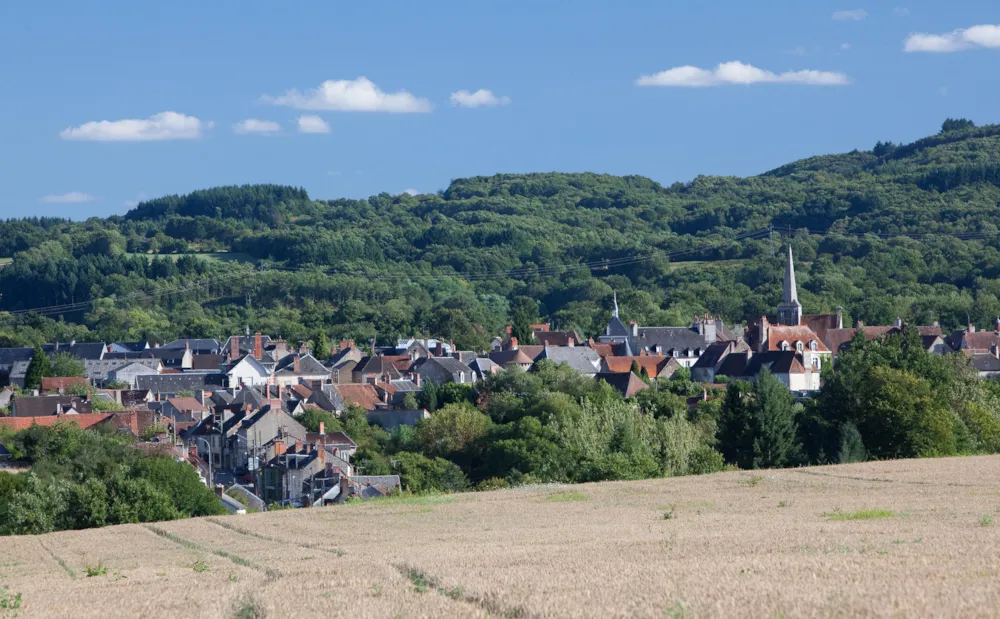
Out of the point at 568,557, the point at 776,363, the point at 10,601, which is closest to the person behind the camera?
the point at 10,601

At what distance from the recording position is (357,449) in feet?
181

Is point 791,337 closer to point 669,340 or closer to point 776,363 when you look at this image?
point 776,363

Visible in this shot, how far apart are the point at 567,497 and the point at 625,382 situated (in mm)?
40982

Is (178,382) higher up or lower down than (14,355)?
lower down

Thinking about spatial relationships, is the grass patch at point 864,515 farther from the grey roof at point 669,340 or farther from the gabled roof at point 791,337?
the grey roof at point 669,340

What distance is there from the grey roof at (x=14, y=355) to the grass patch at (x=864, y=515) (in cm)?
8760

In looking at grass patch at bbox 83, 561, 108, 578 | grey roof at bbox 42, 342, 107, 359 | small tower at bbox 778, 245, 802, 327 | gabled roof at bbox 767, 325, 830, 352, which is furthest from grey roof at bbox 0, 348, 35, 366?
grass patch at bbox 83, 561, 108, 578

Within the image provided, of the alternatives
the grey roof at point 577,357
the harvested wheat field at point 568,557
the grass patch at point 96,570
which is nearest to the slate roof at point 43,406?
the grey roof at point 577,357

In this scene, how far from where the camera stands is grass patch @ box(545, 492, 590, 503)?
30875 mm

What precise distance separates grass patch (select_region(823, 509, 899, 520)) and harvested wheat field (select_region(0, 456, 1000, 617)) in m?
0.05

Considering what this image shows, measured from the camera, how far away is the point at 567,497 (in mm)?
31391

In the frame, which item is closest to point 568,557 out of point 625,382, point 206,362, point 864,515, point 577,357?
point 864,515

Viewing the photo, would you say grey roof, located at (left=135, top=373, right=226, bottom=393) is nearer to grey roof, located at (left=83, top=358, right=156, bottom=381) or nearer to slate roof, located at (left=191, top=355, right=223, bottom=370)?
grey roof, located at (left=83, top=358, right=156, bottom=381)

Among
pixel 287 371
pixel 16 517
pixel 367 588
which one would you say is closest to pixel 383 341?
pixel 287 371
